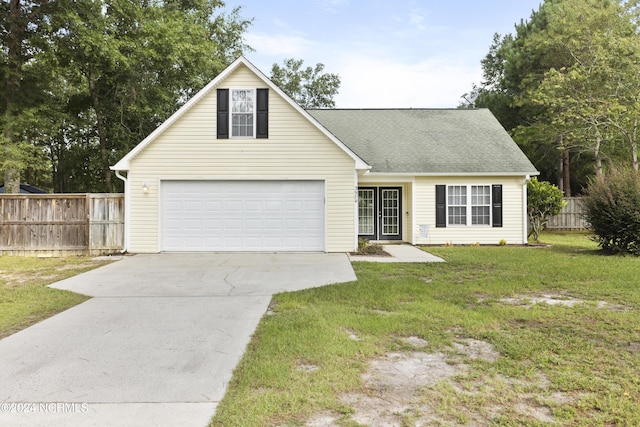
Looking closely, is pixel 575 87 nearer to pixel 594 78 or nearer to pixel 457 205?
pixel 594 78

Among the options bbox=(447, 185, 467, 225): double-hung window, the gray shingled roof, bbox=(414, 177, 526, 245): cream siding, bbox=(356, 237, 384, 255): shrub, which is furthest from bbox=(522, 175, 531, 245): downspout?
bbox=(356, 237, 384, 255): shrub

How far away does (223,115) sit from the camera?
1198cm

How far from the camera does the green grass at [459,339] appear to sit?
9.34ft

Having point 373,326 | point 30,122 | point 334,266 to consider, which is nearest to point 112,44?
point 30,122

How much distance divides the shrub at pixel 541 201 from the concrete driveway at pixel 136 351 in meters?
9.06

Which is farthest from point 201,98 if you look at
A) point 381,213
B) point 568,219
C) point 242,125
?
point 568,219

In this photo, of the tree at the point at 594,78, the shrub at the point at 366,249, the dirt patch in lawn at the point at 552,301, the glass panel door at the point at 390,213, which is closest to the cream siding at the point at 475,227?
the glass panel door at the point at 390,213

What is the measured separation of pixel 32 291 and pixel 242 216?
19.5 ft

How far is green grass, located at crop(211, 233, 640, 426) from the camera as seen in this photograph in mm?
2846

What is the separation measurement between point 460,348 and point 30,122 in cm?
1812

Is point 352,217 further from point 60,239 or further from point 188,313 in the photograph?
point 60,239

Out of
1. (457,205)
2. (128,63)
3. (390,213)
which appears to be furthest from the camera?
(128,63)

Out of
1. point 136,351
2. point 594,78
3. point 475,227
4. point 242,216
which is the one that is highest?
point 594,78

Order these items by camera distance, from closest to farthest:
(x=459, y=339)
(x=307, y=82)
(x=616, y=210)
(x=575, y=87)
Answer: (x=459, y=339), (x=616, y=210), (x=575, y=87), (x=307, y=82)
